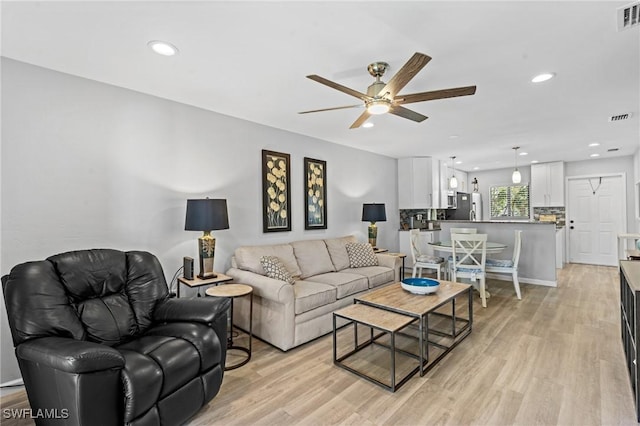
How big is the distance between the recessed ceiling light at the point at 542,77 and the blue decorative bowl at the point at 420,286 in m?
2.05

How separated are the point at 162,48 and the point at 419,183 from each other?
538 centimetres

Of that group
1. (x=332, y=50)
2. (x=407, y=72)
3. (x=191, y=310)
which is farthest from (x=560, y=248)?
(x=191, y=310)

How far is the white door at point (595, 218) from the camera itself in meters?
6.68

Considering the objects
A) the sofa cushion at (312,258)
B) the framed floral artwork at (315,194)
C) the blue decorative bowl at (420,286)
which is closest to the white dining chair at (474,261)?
the blue decorative bowl at (420,286)

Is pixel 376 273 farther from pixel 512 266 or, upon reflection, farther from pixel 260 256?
pixel 512 266

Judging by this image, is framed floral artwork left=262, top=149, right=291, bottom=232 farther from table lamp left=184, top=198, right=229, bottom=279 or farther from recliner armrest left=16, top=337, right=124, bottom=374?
recliner armrest left=16, top=337, right=124, bottom=374

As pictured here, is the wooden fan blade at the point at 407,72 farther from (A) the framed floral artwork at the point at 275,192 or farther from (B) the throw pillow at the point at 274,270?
(A) the framed floral artwork at the point at 275,192

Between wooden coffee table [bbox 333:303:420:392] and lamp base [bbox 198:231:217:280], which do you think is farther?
lamp base [bbox 198:231:217:280]

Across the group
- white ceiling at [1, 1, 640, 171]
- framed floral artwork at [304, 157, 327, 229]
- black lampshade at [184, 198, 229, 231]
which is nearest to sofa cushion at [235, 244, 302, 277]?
black lampshade at [184, 198, 229, 231]

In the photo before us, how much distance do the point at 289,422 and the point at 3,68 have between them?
3.23m

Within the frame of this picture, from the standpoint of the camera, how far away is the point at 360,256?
4.52m

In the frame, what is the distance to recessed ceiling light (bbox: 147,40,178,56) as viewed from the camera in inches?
82.5

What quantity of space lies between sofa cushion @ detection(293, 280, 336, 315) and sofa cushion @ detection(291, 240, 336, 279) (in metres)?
0.43

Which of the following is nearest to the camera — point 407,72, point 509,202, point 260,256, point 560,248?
point 407,72
